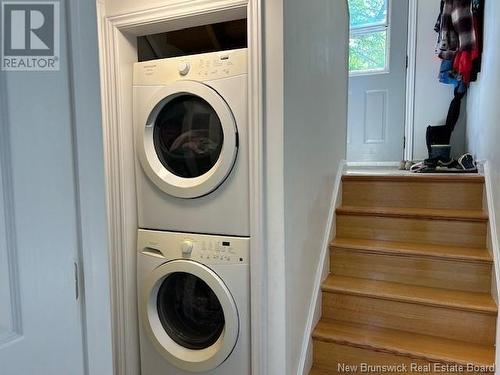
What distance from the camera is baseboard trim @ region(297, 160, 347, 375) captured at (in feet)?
6.02

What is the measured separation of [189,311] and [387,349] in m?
1.00

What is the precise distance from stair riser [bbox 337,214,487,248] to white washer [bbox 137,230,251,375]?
103cm

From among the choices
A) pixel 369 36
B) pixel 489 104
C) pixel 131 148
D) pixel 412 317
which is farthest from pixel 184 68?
pixel 369 36

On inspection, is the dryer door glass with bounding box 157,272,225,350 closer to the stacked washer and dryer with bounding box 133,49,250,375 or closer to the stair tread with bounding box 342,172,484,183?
the stacked washer and dryer with bounding box 133,49,250,375

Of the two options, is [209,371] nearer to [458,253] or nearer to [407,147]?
[458,253]

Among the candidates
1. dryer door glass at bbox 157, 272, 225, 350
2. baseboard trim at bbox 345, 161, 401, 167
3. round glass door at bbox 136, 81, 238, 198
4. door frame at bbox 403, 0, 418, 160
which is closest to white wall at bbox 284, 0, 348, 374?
round glass door at bbox 136, 81, 238, 198

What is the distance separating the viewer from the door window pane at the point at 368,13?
391 cm

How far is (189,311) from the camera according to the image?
73.0 inches

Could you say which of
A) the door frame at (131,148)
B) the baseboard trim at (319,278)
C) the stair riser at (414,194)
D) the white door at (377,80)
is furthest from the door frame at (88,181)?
the white door at (377,80)

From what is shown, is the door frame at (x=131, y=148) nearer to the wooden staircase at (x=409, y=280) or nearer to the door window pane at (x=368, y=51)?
the wooden staircase at (x=409, y=280)

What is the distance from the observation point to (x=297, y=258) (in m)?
1.74

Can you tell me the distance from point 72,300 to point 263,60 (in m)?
1.14

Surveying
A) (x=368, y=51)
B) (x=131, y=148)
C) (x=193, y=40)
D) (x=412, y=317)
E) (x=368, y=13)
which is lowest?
(x=412, y=317)

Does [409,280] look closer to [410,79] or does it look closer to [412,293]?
[412,293]
